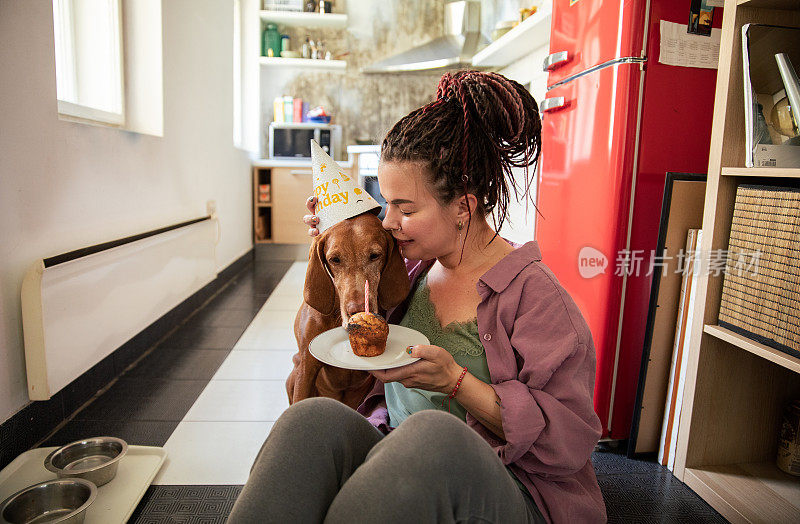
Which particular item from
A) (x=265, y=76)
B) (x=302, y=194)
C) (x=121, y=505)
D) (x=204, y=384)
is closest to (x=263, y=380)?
(x=204, y=384)

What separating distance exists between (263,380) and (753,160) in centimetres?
203

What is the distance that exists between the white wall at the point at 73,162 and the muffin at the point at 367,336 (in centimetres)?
133

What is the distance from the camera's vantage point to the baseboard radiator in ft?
5.96

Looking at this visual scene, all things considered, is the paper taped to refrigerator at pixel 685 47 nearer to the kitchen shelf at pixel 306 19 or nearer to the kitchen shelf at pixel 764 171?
the kitchen shelf at pixel 764 171

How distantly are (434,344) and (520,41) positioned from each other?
310cm

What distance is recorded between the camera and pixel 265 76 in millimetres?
6375

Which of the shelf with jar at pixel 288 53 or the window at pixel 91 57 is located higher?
the shelf with jar at pixel 288 53

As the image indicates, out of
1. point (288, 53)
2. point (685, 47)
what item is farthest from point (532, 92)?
point (288, 53)

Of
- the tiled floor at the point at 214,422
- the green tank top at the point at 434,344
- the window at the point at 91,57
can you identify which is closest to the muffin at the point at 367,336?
the green tank top at the point at 434,344

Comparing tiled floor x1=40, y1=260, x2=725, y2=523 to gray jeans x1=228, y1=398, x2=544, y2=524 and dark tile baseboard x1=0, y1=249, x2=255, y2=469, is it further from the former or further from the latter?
gray jeans x1=228, y1=398, x2=544, y2=524

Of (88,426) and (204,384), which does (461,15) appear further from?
(88,426)

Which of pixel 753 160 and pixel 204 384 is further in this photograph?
pixel 204 384

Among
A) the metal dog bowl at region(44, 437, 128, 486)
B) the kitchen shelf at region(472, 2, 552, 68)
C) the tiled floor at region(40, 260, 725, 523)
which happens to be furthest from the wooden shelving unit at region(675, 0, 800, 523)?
the metal dog bowl at region(44, 437, 128, 486)

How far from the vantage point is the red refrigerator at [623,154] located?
71.3 inches
